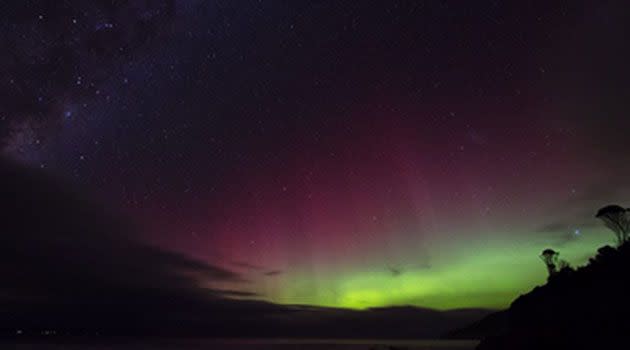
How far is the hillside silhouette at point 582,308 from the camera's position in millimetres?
43562

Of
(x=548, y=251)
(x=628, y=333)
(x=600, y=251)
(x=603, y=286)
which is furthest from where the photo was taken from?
(x=548, y=251)

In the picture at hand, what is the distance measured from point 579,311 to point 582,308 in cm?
108

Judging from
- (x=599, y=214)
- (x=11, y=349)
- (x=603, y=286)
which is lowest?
(x=11, y=349)

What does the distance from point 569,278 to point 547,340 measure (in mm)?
34548

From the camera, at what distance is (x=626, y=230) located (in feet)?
259

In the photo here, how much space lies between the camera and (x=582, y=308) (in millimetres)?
56250

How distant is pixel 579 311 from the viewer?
5556 centimetres

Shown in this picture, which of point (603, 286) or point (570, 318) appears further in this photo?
point (603, 286)

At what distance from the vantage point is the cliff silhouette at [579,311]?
43406 millimetres

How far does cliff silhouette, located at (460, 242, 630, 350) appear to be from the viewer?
142 feet

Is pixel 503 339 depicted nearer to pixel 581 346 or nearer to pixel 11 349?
pixel 581 346

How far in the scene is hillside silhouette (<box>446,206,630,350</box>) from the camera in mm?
43562

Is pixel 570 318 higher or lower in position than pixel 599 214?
lower

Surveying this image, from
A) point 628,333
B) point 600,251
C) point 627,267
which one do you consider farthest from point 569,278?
point 628,333
